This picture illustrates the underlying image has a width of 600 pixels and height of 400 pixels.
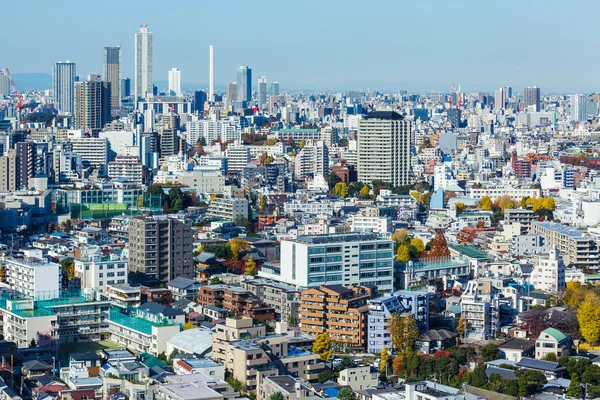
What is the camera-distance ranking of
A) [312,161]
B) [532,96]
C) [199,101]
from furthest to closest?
[532,96] < [199,101] < [312,161]

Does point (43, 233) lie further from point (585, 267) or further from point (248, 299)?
point (585, 267)

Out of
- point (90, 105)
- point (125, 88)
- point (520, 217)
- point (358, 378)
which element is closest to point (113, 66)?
point (125, 88)

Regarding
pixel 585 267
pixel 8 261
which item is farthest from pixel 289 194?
pixel 8 261

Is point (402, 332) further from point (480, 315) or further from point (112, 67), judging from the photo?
point (112, 67)

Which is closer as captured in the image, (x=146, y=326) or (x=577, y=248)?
(x=146, y=326)

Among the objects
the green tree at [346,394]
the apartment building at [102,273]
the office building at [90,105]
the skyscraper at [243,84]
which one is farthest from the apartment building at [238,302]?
the skyscraper at [243,84]

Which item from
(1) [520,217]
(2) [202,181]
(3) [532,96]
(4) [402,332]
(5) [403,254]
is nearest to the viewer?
(4) [402,332]

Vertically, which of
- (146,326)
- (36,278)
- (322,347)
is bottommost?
(322,347)

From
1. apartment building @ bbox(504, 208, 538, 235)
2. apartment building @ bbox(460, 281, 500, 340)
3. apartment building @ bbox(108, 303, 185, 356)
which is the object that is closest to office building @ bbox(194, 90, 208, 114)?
apartment building @ bbox(504, 208, 538, 235)

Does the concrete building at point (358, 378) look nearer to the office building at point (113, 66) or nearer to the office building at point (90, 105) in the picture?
the office building at point (90, 105)

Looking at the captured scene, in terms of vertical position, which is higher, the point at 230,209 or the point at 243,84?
the point at 243,84
